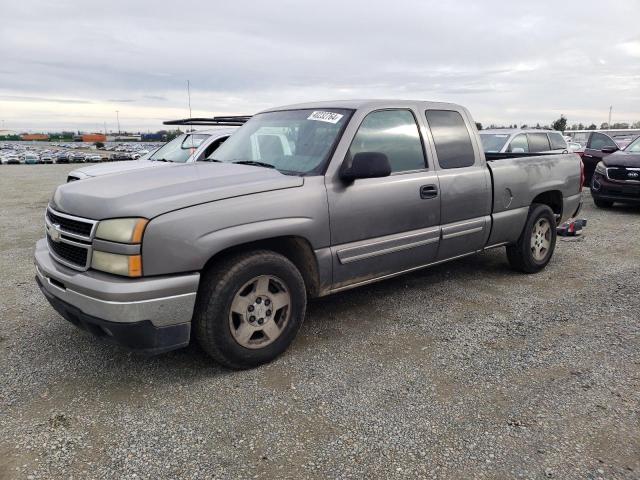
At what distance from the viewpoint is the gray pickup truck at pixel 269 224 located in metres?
2.85

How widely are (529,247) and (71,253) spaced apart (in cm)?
447

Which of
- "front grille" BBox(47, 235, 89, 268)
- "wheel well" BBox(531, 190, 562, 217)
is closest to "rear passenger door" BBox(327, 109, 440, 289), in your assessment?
"front grille" BBox(47, 235, 89, 268)

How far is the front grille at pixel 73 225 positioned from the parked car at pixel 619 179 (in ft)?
33.2

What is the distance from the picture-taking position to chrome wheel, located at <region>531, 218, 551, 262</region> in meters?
5.41

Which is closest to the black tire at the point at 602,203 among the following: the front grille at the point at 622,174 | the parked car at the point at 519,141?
the front grille at the point at 622,174

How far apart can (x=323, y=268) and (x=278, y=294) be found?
0.41m

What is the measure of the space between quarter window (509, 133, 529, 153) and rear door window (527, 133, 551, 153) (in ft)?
0.63

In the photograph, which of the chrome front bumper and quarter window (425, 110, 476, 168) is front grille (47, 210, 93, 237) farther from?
quarter window (425, 110, 476, 168)

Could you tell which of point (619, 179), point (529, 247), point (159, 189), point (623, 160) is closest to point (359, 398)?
point (159, 189)

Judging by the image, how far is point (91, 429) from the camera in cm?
268

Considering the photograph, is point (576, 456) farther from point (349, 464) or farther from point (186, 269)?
point (186, 269)

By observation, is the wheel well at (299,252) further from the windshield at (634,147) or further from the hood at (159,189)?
the windshield at (634,147)

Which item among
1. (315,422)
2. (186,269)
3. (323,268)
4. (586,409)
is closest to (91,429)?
(186,269)

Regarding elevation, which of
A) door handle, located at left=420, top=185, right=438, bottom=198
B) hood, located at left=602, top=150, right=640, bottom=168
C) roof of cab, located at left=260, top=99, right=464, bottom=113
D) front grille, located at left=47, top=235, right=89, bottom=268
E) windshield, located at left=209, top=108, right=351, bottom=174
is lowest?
front grille, located at left=47, top=235, right=89, bottom=268
